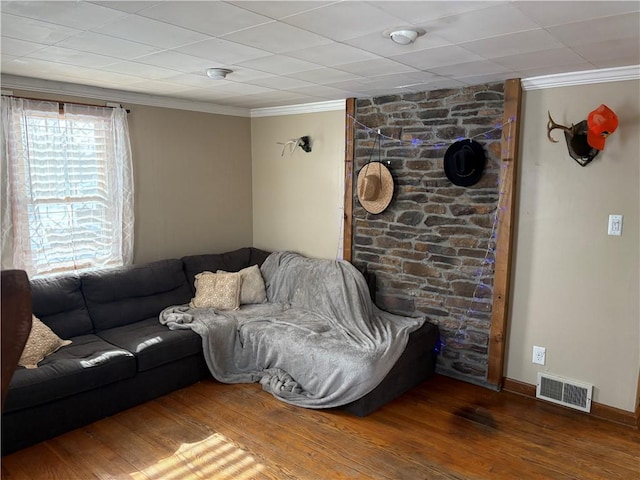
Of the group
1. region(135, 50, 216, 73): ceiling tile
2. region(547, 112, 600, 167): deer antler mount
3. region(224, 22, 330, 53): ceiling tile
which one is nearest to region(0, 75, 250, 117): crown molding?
region(135, 50, 216, 73): ceiling tile

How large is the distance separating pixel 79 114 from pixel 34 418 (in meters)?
2.29

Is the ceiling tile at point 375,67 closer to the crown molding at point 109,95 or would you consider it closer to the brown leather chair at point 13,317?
the crown molding at point 109,95

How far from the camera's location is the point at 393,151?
4039mm

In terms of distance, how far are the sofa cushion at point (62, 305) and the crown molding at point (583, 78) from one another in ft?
11.9

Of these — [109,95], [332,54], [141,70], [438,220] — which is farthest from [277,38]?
[109,95]

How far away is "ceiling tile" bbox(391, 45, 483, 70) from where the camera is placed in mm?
2546

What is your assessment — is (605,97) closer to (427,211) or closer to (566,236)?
(566,236)

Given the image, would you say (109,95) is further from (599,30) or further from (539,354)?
(539,354)

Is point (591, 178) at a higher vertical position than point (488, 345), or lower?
higher

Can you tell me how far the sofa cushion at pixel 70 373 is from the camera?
277 centimetres

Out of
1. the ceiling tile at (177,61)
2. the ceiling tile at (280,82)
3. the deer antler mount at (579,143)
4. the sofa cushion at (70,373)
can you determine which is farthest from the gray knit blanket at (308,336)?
the ceiling tile at (177,61)

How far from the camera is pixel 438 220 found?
3.82 metres

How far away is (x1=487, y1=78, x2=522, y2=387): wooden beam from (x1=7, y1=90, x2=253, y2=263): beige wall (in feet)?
9.05

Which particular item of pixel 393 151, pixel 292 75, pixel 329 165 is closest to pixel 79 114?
pixel 292 75
